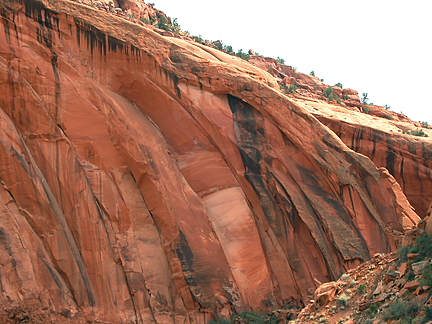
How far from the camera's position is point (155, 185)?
20266 millimetres

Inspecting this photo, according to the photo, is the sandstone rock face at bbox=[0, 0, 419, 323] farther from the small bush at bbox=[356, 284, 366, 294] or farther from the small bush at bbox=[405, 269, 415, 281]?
the small bush at bbox=[405, 269, 415, 281]

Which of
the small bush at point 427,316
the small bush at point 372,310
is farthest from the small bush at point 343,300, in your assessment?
the small bush at point 427,316

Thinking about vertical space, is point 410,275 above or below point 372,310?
above

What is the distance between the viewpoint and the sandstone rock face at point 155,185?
1864cm

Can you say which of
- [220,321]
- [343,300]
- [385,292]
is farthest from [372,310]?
[220,321]

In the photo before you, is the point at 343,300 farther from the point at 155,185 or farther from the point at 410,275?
the point at 155,185

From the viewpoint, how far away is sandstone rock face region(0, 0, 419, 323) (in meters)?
18.6

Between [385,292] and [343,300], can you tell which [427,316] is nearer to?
[385,292]

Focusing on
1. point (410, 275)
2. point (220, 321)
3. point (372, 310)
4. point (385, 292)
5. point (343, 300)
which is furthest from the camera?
point (220, 321)

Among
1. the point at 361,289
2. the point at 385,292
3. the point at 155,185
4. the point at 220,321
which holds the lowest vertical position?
the point at 220,321

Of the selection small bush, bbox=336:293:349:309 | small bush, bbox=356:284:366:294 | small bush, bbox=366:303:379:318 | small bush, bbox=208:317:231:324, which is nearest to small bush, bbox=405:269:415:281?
small bush, bbox=366:303:379:318

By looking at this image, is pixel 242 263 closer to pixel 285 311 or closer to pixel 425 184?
pixel 285 311

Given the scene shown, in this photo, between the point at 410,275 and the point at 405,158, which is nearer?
the point at 410,275

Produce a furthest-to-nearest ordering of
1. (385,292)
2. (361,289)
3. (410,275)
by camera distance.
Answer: (361,289) → (385,292) → (410,275)
